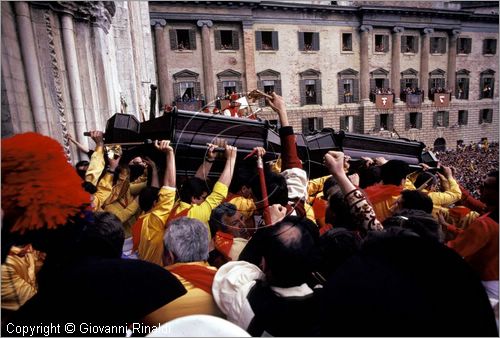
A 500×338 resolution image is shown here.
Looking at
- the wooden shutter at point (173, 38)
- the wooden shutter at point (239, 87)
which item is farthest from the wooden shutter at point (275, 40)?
the wooden shutter at point (173, 38)

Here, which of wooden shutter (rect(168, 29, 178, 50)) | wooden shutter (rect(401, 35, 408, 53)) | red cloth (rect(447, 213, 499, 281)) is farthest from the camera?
wooden shutter (rect(401, 35, 408, 53))

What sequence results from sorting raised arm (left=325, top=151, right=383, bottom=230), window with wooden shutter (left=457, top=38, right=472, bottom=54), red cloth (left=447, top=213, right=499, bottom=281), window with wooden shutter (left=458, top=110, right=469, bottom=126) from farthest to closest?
window with wooden shutter (left=457, top=38, right=472, bottom=54)
window with wooden shutter (left=458, top=110, right=469, bottom=126)
red cloth (left=447, top=213, right=499, bottom=281)
raised arm (left=325, top=151, right=383, bottom=230)

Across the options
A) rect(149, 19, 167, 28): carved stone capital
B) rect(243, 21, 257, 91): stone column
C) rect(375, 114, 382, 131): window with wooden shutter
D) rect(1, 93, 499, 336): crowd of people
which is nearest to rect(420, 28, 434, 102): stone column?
rect(375, 114, 382, 131): window with wooden shutter

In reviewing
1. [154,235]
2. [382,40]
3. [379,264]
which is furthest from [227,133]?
[382,40]

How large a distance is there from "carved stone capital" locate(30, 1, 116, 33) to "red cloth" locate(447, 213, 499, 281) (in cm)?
586

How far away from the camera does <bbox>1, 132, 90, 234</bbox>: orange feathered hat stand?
57.6 inches

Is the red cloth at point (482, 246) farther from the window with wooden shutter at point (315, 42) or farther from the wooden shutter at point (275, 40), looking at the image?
the window with wooden shutter at point (315, 42)

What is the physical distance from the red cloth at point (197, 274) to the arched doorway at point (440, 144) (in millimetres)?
32840

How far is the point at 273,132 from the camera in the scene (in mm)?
4285

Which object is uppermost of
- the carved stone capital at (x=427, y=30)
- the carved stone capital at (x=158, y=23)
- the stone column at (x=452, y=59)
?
the carved stone capital at (x=158, y=23)

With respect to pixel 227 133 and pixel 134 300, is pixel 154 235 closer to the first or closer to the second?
pixel 134 300

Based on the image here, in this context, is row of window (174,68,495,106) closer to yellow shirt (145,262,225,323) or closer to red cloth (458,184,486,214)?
red cloth (458,184,486,214)

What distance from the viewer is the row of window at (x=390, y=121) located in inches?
1058

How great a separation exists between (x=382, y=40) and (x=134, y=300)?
3146 centimetres
